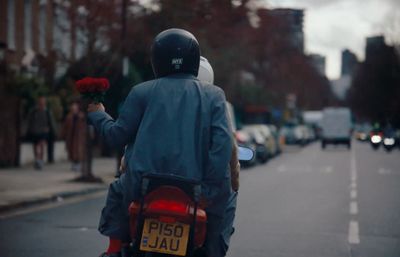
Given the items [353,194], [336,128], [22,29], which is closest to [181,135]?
[353,194]

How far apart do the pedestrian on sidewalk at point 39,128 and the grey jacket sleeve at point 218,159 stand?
17.3 m

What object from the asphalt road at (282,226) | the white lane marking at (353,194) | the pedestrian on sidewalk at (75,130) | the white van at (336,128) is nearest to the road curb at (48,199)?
the asphalt road at (282,226)

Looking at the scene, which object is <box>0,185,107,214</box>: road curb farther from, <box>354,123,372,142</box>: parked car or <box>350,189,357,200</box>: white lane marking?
<box>354,123,372,142</box>: parked car

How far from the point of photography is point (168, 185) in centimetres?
450

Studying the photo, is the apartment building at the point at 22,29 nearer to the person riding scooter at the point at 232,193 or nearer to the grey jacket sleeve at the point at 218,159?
the person riding scooter at the point at 232,193

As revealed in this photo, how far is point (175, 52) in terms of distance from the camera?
4789mm

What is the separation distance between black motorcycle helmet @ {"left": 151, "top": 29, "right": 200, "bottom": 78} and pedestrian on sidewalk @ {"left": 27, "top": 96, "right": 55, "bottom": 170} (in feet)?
56.1

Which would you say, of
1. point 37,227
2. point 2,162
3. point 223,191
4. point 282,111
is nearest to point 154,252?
point 223,191

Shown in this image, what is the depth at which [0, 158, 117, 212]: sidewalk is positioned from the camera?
13531 mm

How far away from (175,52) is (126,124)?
18.7 inches

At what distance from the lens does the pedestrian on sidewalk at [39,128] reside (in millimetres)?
21609

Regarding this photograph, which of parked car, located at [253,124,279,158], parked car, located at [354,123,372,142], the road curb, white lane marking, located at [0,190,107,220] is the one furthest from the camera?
parked car, located at [354,123,372,142]

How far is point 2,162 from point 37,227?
37.2 feet

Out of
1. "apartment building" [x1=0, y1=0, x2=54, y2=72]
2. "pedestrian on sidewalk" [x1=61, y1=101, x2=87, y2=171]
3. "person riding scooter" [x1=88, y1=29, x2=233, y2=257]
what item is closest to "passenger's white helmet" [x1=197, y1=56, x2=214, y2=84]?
"person riding scooter" [x1=88, y1=29, x2=233, y2=257]
